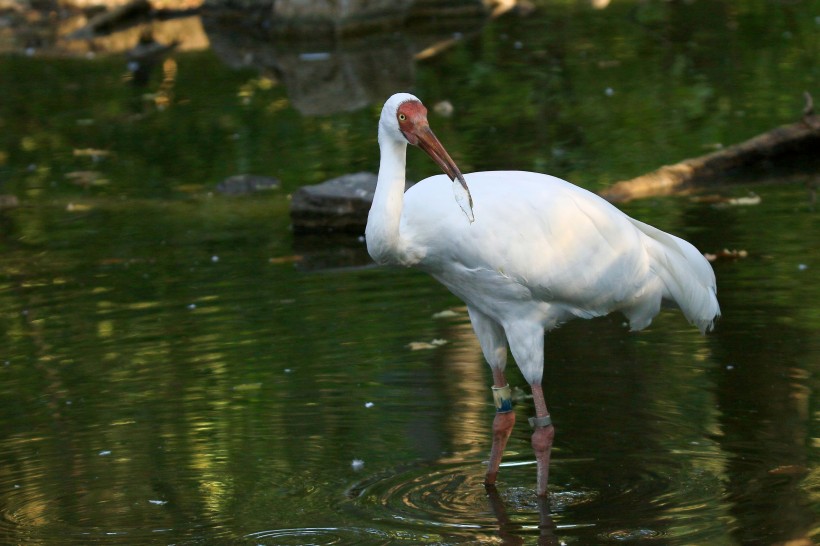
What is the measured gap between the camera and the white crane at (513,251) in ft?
18.7

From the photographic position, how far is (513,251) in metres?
5.77

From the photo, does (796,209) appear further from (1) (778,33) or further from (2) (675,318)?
(1) (778,33)

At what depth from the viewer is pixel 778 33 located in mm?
16797

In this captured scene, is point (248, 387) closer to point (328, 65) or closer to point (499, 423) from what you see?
point (499, 423)

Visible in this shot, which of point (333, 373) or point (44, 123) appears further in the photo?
point (44, 123)

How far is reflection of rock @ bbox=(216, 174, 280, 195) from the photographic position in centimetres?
1198

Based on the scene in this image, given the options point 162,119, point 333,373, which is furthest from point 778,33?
point 333,373

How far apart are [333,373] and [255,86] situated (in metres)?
10.3

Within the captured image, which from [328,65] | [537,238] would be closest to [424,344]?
[537,238]

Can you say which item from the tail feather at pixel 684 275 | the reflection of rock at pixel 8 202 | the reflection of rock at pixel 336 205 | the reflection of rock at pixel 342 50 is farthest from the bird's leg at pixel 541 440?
the reflection of rock at pixel 342 50

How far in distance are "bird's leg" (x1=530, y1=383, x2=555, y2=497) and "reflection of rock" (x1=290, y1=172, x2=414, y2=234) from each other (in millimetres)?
4355

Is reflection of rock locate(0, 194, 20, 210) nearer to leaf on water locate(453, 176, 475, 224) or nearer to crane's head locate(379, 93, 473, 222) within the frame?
crane's head locate(379, 93, 473, 222)

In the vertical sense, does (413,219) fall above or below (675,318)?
above

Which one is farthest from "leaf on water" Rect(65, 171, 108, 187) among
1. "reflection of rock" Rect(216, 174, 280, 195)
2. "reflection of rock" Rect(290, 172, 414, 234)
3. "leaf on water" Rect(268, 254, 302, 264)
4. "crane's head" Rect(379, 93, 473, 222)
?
"crane's head" Rect(379, 93, 473, 222)
